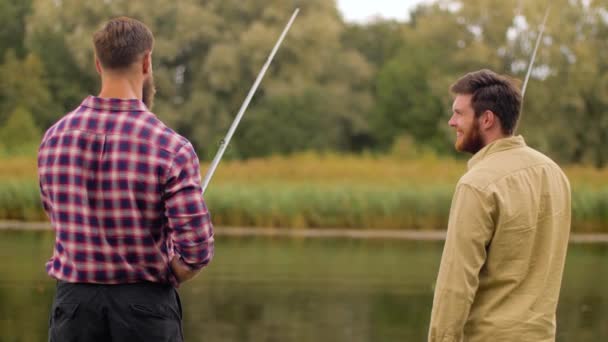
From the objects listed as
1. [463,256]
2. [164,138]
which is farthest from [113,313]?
[463,256]

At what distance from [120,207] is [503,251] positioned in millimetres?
1097

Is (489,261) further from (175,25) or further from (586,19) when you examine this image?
(175,25)

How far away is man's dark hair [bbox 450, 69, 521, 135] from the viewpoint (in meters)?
3.47

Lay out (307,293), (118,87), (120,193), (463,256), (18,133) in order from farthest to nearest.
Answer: (18,133) < (307,293) < (463,256) < (118,87) < (120,193)

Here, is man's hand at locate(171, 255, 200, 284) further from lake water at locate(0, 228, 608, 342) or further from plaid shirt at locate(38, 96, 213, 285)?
lake water at locate(0, 228, 608, 342)

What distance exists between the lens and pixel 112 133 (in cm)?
315

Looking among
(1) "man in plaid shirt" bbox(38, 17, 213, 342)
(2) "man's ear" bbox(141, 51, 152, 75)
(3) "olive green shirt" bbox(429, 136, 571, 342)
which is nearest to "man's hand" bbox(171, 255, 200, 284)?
(1) "man in plaid shirt" bbox(38, 17, 213, 342)

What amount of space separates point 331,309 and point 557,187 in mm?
6790

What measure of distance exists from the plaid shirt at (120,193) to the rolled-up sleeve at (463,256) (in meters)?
0.70

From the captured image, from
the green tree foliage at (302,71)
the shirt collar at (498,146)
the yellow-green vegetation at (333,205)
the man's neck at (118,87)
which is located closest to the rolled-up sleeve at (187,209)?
the man's neck at (118,87)

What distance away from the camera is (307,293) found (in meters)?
11.4

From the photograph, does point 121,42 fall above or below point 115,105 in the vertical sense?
above

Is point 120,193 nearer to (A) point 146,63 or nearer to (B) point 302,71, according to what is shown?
(A) point 146,63

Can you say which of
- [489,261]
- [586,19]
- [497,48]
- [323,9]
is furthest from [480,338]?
[323,9]
